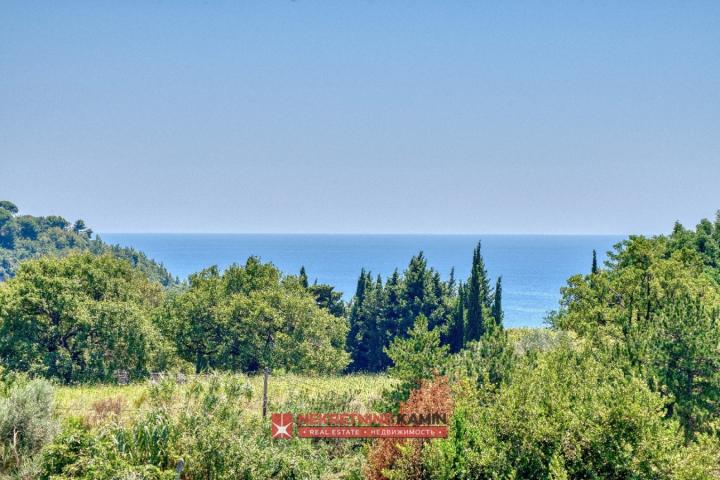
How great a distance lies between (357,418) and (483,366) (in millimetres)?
3881

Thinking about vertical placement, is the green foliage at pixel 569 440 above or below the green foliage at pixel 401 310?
above

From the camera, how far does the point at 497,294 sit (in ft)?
155

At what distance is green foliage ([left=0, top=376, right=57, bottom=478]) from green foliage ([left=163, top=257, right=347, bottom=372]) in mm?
16105

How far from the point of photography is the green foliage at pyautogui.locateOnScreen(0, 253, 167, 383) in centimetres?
2502

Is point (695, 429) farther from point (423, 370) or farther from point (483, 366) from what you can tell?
point (423, 370)

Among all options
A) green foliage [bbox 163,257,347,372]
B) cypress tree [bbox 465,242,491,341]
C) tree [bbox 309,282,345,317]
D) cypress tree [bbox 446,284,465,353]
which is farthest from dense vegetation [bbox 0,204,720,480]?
tree [bbox 309,282,345,317]

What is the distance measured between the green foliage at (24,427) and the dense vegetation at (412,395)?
0.12ft

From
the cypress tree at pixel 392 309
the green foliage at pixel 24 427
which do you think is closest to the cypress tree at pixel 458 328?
the cypress tree at pixel 392 309

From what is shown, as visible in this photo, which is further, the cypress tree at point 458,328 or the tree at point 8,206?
the tree at point 8,206

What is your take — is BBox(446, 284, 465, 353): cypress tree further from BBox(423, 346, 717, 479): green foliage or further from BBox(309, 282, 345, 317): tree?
BBox(423, 346, 717, 479): green foliage

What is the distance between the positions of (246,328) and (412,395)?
62.1 feet

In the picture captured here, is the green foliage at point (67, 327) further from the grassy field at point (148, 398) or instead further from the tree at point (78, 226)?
the tree at point (78, 226)

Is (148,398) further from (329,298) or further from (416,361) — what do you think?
(329,298)

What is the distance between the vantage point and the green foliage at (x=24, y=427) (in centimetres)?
1264
